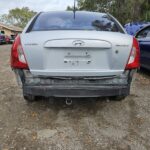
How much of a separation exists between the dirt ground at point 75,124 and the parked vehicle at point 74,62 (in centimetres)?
49

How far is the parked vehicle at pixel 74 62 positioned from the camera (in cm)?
391

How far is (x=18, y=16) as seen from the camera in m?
114

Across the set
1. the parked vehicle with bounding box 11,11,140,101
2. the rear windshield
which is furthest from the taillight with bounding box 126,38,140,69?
the rear windshield

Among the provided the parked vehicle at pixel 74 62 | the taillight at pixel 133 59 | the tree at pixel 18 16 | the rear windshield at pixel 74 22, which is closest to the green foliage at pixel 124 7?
the rear windshield at pixel 74 22

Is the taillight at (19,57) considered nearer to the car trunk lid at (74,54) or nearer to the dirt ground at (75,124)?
the car trunk lid at (74,54)

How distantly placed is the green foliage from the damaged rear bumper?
106 feet

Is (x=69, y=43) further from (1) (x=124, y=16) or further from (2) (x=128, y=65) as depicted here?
(1) (x=124, y=16)

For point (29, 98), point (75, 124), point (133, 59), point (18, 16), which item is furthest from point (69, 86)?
point (18, 16)

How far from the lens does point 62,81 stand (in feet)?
13.2

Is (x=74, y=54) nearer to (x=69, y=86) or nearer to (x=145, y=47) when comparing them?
(x=69, y=86)

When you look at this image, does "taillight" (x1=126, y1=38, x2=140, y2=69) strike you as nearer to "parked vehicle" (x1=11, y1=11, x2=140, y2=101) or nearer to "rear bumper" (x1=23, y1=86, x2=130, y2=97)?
"parked vehicle" (x1=11, y1=11, x2=140, y2=101)

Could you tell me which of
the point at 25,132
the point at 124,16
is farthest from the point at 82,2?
the point at 25,132

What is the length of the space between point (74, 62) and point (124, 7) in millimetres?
39280

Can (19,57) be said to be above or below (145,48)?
above
